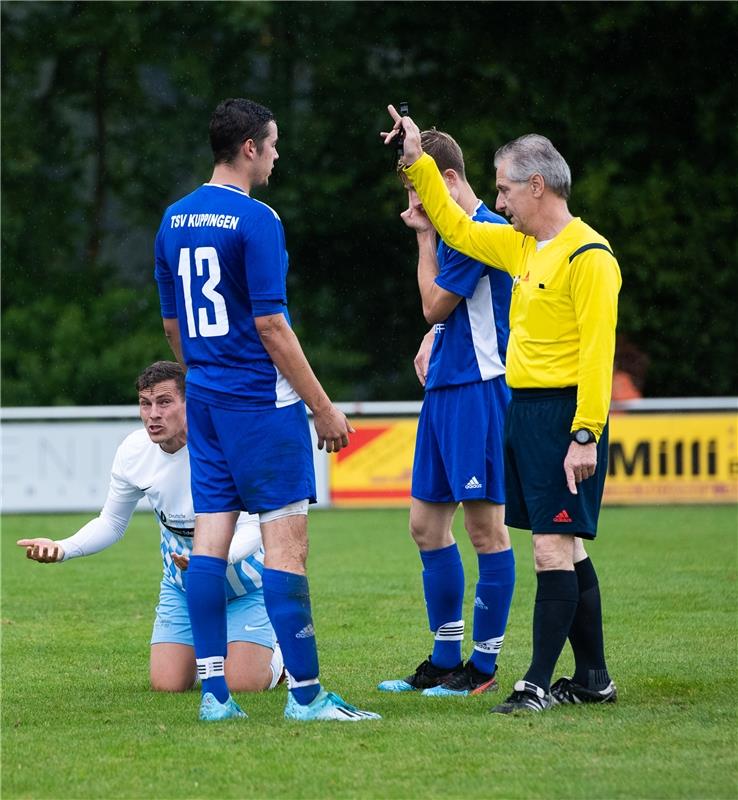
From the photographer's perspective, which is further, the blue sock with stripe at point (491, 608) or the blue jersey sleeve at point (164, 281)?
the blue sock with stripe at point (491, 608)

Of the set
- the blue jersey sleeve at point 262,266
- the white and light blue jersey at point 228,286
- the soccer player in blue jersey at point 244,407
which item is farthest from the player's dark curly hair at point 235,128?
the blue jersey sleeve at point 262,266

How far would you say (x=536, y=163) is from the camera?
5355 mm

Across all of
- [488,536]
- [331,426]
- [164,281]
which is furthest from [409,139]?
[488,536]

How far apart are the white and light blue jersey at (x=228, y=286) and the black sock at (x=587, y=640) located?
55.2 inches

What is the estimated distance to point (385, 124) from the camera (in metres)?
24.3

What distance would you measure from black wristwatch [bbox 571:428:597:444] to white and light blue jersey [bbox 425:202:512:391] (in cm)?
92

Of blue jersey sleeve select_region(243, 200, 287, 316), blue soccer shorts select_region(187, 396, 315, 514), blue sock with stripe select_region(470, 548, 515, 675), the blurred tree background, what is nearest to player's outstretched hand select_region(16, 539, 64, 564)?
blue soccer shorts select_region(187, 396, 315, 514)

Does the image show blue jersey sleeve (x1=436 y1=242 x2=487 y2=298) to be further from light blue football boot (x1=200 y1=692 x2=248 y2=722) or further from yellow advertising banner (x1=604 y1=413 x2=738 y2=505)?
yellow advertising banner (x1=604 y1=413 x2=738 y2=505)

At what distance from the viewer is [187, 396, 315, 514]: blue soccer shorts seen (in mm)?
5105

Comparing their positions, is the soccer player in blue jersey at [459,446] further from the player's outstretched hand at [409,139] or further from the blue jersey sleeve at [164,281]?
the blue jersey sleeve at [164,281]

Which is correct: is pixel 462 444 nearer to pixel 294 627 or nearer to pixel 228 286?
pixel 294 627

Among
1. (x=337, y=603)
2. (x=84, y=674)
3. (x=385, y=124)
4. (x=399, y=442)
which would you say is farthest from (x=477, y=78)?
(x=84, y=674)

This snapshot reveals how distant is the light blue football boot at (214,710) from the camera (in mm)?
5180

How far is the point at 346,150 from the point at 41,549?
19599mm
